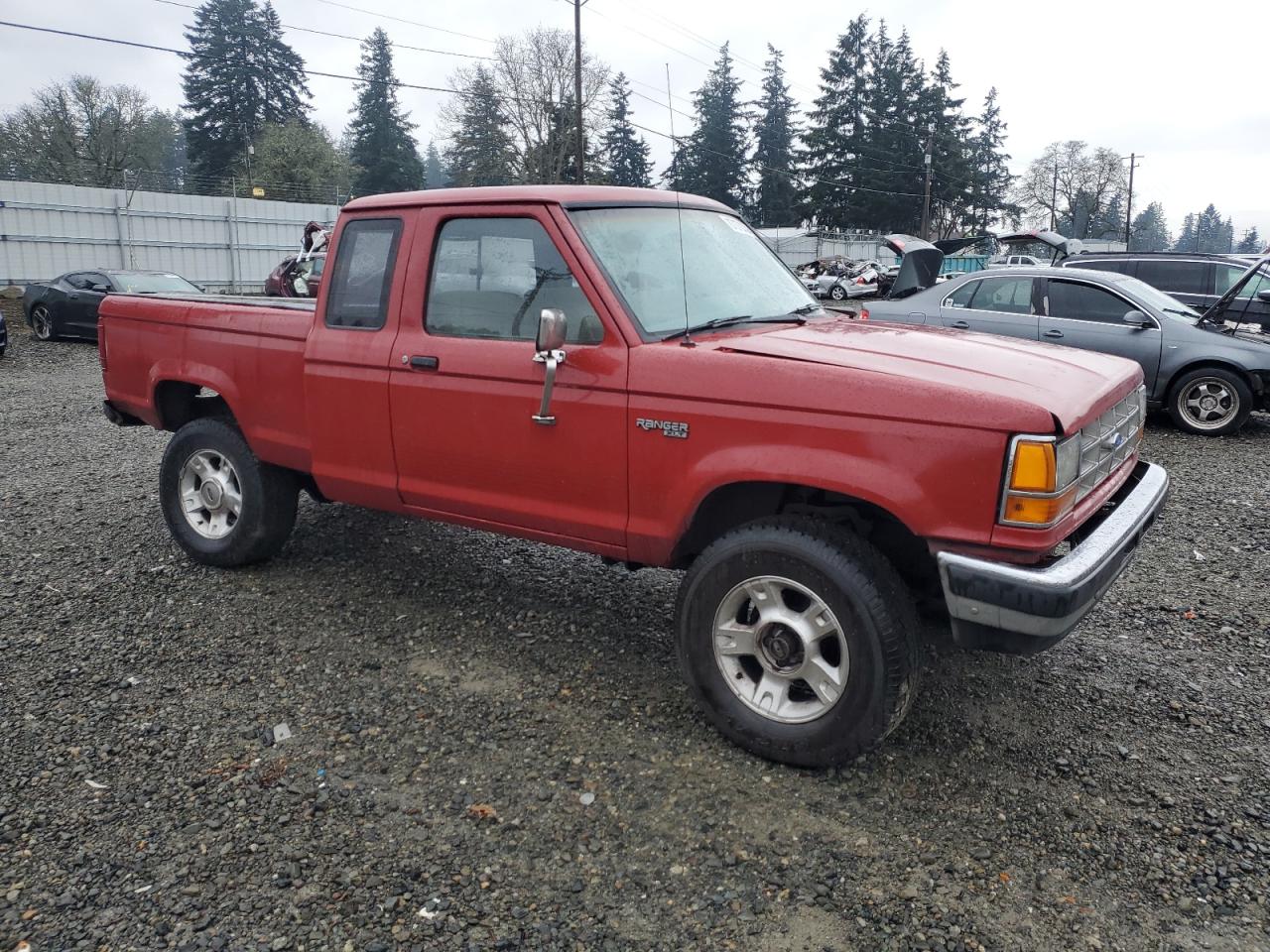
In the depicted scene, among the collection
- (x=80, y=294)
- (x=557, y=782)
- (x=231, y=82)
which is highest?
(x=231, y=82)

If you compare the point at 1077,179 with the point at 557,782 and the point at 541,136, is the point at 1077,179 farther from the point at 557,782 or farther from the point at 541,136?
the point at 557,782

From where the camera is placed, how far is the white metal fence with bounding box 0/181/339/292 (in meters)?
23.3

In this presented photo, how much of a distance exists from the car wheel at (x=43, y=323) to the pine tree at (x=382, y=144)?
1654 inches

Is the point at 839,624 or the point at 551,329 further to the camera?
the point at 551,329

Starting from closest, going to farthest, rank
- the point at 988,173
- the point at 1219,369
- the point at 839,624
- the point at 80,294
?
1. the point at 839,624
2. the point at 1219,369
3. the point at 80,294
4. the point at 988,173

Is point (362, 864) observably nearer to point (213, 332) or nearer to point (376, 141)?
point (213, 332)

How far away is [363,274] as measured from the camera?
174 inches

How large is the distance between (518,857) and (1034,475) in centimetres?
196

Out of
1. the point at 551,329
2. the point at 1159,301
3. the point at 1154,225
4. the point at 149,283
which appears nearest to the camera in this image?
the point at 551,329

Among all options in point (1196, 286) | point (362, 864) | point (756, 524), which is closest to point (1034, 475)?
point (756, 524)

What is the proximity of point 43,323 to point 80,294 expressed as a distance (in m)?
1.19

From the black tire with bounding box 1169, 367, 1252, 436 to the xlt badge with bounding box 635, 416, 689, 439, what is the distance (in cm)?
807

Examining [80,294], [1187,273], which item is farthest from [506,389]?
[80,294]

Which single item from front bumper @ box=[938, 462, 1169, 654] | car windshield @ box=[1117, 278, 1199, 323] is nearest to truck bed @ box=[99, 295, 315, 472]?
front bumper @ box=[938, 462, 1169, 654]
